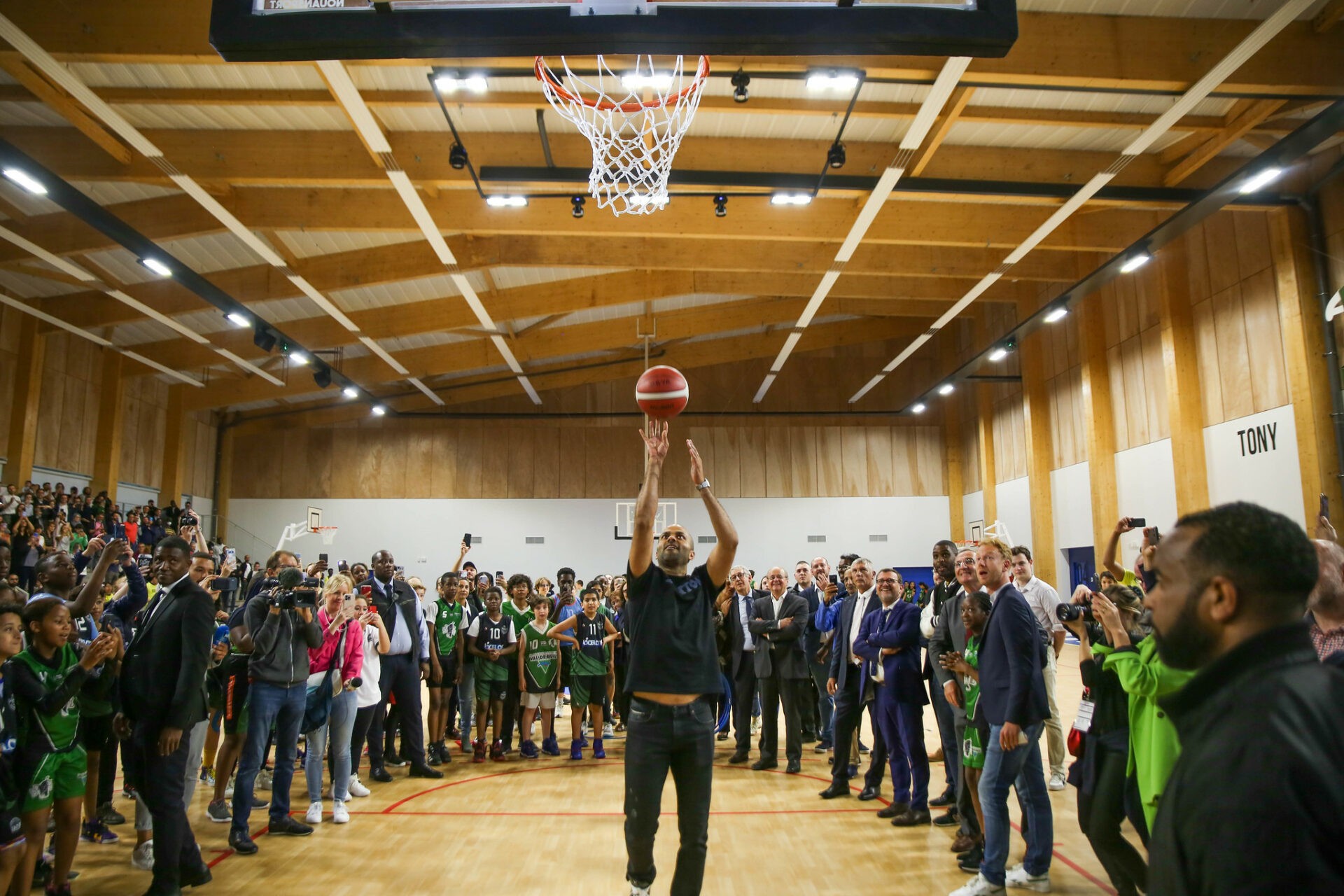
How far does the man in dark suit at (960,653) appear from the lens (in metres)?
4.84

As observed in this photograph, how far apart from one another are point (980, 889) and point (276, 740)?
4.36 metres

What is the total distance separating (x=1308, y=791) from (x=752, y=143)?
9654mm

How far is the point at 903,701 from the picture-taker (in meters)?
5.80

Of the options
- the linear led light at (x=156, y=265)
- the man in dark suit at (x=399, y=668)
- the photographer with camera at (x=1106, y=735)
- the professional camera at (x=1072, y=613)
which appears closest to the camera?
the photographer with camera at (x=1106, y=735)

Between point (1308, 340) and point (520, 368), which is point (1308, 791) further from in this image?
point (520, 368)

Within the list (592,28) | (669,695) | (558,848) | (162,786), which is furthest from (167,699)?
(592,28)

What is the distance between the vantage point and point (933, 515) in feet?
71.2

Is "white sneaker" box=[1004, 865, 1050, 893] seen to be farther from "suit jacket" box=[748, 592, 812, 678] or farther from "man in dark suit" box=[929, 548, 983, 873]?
"suit jacket" box=[748, 592, 812, 678]

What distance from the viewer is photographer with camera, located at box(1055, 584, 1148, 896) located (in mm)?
3566

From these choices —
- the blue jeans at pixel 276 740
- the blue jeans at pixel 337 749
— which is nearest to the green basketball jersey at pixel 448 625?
the blue jeans at pixel 337 749

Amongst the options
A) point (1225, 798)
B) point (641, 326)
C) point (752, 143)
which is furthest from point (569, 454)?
point (1225, 798)

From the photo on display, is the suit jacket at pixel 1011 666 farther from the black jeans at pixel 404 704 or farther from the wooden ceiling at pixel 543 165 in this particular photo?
the wooden ceiling at pixel 543 165

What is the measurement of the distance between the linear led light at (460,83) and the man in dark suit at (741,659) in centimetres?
542

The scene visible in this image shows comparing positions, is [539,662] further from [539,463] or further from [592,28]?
[539,463]
